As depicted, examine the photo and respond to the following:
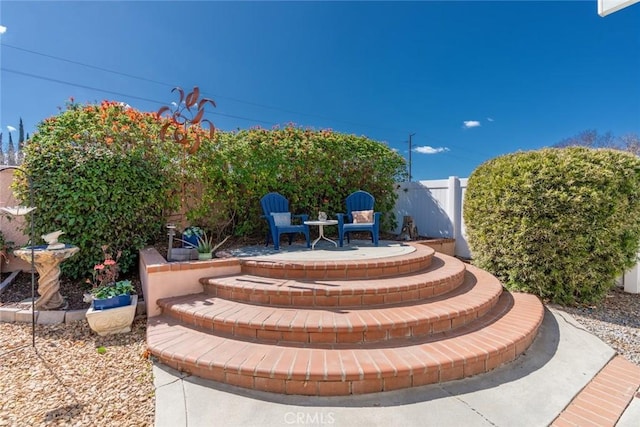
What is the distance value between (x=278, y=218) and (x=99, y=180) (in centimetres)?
256

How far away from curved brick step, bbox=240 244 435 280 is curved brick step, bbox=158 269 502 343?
588 mm

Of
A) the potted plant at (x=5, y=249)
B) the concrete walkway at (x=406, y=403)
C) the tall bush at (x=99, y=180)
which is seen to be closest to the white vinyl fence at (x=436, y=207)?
the concrete walkway at (x=406, y=403)

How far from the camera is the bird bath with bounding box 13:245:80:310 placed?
10.3 feet

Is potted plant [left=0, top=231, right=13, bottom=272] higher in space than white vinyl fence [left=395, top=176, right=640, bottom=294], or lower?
lower

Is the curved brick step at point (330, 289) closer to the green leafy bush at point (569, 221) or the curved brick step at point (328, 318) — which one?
the curved brick step at point (328, 318)

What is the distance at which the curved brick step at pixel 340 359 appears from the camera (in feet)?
6.41

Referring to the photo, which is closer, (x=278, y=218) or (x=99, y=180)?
(x=99, y=180)

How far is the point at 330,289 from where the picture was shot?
2.87 metres

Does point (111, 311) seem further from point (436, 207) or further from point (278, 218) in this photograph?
point (436, 207)

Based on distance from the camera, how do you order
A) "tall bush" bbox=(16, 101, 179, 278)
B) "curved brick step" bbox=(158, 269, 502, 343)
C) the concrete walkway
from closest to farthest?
the concrete walkway → "curved brick step" bbox=(158, 269, 502, 343) → "tall bush" bbox=(16, 101, 179, 278)

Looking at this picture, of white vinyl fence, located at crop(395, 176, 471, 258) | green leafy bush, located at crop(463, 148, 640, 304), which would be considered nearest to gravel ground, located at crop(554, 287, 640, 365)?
green leafy bush, located at crop(463, 148, 640, 304)

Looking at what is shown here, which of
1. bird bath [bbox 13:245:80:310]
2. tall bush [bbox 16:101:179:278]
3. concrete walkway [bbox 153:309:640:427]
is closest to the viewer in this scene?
concrete walkway [bbox 153:309:640:427]

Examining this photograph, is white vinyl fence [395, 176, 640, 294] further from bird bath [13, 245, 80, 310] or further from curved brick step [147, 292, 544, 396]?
bird bath [13, 245, 80, 310]

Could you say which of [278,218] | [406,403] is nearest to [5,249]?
[278,218]
